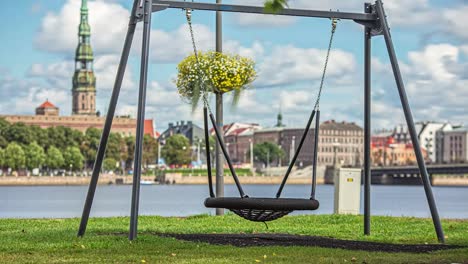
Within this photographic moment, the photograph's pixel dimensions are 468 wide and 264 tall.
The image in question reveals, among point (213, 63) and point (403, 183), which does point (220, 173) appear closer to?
point (213, 63)

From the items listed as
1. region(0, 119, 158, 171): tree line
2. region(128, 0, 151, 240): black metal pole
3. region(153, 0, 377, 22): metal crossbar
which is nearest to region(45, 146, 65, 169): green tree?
region(0, 119, 158, 171): tree line

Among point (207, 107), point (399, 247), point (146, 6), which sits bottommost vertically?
point (399, 247)

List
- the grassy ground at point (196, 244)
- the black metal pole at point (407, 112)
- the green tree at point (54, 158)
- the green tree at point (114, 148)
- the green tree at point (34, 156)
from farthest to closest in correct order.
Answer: the green tree at point (114, 148) < the green tree at point (54, 158) < the green tree at point (34, 156) < the black metal pole at point (407, 112) < the grassy ground at point (196, 244)

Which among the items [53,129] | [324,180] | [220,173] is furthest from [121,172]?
[220,173]

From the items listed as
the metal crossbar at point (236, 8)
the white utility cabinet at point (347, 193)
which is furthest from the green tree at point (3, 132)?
the metal crossbar at point (236, 8)

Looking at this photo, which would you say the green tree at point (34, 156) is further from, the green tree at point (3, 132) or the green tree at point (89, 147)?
the green tree at point (89, 147)

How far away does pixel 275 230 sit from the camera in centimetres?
1739

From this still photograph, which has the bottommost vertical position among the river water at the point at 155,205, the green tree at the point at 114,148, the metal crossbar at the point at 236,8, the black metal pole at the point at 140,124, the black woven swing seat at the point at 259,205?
the river water at the point at 155,205

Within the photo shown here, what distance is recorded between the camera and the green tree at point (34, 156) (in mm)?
147375

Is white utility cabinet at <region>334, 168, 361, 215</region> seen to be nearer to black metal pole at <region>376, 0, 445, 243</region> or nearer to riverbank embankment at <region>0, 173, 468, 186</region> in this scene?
black metal pole at <region>376, 0, 445, 243</region>

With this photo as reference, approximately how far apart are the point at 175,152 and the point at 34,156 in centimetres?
3930

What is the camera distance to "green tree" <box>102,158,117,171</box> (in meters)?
157

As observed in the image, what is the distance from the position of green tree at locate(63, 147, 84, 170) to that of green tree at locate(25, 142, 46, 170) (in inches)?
171

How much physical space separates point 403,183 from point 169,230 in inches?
6142
